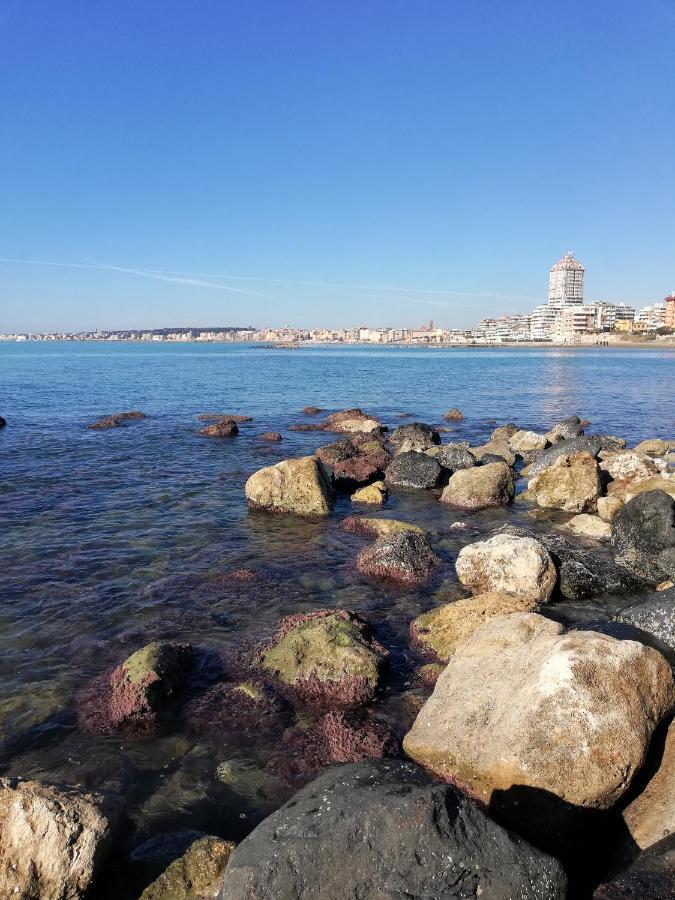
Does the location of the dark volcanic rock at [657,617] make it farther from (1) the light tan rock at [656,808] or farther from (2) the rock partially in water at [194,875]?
(2) the rock partially in water at [194,875]

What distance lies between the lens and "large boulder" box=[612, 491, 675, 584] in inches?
543

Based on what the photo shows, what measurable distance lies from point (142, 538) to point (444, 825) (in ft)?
44.6

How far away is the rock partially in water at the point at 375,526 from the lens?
16328 mm

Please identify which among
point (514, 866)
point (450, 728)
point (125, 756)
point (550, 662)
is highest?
point (550, 662)

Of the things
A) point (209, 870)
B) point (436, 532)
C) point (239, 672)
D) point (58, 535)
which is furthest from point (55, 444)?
point (209, 870)

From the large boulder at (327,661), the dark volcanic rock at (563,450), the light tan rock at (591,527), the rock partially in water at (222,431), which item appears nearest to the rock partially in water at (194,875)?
the large boulder at (327,661)

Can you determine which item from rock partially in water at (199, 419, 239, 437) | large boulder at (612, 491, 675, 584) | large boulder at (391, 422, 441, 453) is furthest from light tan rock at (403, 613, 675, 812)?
rock partially in water at (199, 419, 239, 437)

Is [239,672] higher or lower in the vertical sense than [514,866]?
lower

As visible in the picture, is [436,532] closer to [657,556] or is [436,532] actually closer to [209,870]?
[657,556]

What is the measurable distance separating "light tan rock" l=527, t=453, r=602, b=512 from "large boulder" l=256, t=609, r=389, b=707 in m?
12.2

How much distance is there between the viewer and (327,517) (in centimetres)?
1902

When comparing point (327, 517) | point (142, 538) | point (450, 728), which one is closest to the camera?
point (450, 728)

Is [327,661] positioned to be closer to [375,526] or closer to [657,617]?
[657,617]

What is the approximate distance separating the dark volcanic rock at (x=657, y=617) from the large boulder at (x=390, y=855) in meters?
6.10
